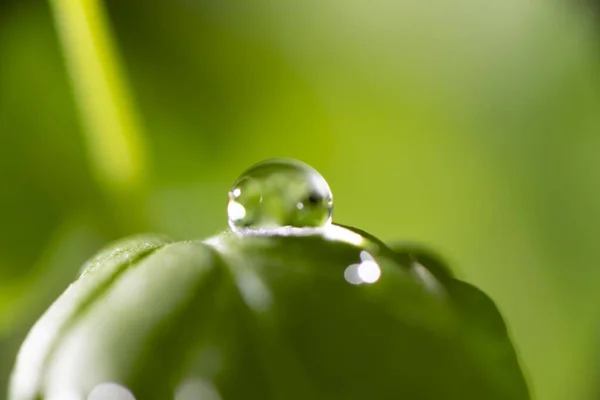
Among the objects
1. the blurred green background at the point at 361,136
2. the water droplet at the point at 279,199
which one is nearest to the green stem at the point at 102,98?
the blurred green background at the point at 361,136

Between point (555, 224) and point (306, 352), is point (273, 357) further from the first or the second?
point (555, 224)

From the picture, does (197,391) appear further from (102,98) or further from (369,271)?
(102,98)

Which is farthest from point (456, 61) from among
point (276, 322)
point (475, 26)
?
point (276, 322)

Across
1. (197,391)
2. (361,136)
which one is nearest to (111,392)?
(197,391)

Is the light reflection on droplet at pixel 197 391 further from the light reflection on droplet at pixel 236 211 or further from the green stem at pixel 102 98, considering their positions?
the green stem at pixel 102 98

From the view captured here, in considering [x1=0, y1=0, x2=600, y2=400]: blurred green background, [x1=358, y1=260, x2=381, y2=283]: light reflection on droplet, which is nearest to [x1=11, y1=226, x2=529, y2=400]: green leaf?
[x1=358, y1=260, x2=381, y2=283]: light reflection on droplet

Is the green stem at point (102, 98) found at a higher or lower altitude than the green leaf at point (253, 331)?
higher

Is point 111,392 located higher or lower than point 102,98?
lower
